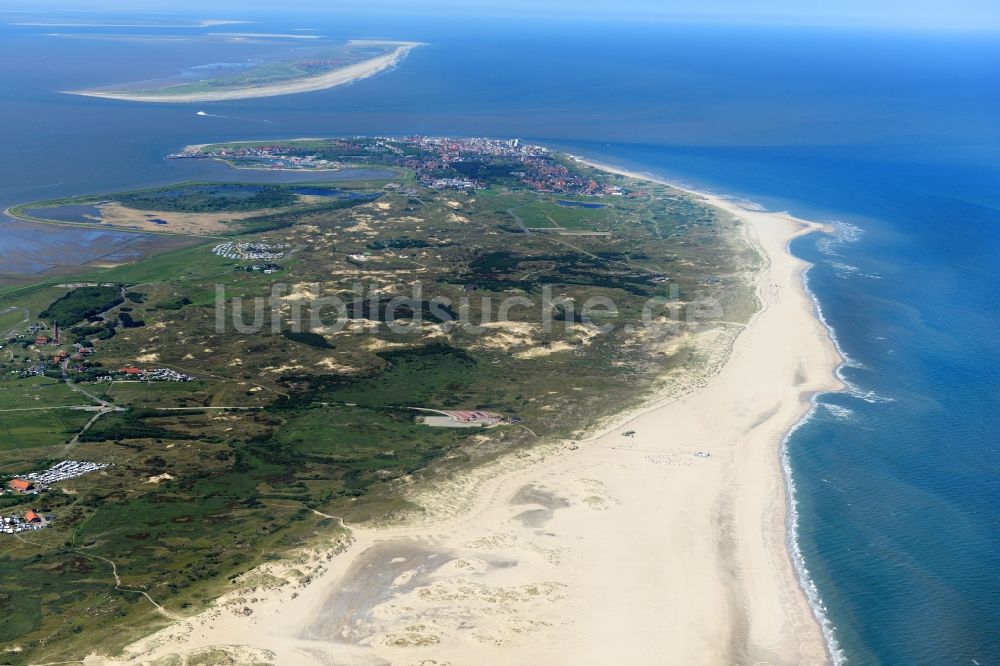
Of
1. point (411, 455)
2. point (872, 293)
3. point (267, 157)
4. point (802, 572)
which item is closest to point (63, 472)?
point (411, 455)

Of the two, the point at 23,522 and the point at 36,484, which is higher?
the point at 36,484

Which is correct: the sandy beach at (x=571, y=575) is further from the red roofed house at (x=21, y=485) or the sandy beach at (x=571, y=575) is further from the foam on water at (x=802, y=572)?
the red roofed house at (x=21, y=485)

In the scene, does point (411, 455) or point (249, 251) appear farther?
point (249, 251)

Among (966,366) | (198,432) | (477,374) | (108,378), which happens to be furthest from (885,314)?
(108,378)

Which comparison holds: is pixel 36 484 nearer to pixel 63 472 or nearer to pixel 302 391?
pixel 63 472

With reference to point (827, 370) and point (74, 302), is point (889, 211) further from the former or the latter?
point (74, 302)

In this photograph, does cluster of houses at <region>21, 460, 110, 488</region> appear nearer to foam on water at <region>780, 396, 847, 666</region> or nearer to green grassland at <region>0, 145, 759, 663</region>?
green grassland at <region>0, 145, 759, 663</region>
